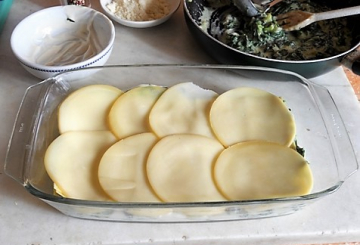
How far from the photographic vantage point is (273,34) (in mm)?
950

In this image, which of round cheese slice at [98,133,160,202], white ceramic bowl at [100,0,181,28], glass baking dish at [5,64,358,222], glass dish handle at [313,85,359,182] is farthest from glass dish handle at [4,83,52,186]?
glass dish handle at [313,85,359,182]

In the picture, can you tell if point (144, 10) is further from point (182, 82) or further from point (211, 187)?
point (211, 187)

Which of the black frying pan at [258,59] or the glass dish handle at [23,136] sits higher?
the black frying pan at [258,59]

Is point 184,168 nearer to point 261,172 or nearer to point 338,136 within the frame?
point 261,172

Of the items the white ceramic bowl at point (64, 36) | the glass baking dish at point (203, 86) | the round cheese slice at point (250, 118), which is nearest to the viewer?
the glass baking dish at point (203, 86)

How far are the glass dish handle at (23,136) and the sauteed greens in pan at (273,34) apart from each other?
0.40 metres

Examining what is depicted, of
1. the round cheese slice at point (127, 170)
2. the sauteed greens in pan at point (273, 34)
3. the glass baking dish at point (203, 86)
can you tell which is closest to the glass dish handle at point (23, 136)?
the glass baking dish at point (203, 86)

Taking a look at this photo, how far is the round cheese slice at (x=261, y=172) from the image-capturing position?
0.69 metres

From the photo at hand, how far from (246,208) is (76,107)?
1.13 feet

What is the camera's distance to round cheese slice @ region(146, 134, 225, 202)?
2.22 feet

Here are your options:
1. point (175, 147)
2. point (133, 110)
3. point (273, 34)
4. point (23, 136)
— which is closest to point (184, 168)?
point (175, 147)

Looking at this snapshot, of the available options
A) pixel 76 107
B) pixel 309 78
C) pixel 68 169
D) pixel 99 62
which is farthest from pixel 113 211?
pixel 309 78

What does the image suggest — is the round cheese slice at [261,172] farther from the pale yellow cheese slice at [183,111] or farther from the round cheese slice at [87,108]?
the round cheese slice at [87,108]

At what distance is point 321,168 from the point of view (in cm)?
76
